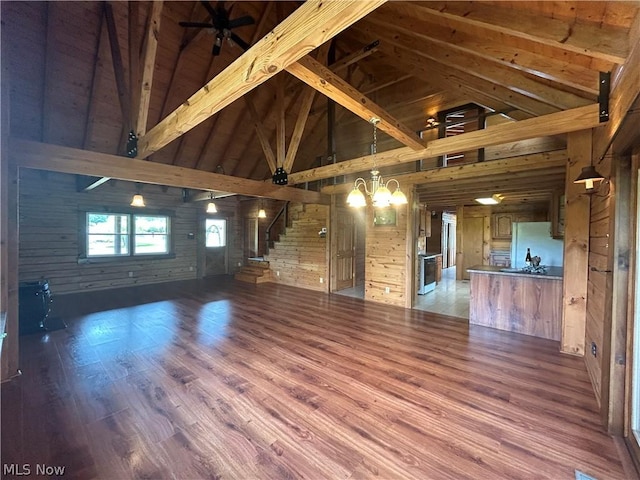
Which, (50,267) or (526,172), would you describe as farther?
(50,267)

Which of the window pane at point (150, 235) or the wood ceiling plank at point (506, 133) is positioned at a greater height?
the wood ceiling plank at point (506, 133)

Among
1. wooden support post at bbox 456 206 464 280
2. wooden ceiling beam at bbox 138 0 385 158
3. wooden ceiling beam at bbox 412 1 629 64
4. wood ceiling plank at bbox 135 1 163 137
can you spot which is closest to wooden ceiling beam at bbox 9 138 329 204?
wood ceiling plank at bbox 135 1 163 137

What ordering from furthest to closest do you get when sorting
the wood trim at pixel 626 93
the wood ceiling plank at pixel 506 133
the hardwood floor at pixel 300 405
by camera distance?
the wood ceiling plank at pixel 506 133, the hardwood floor at pixel 300 405, the wood trim at pixel 626 93

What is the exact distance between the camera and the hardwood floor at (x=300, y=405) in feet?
5.69

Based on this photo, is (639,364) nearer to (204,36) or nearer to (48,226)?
(204,36)

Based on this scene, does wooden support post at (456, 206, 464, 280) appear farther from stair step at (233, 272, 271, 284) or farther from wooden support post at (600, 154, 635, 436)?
wooden support post at (600, 154, 635, 436)

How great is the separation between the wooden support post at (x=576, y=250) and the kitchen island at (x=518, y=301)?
16.3 inches

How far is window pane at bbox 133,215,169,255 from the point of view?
7.54 m

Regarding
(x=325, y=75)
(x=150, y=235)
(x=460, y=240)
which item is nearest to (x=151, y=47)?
(x=325, y=75)

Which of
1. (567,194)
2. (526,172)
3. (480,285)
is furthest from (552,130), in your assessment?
(480,285)

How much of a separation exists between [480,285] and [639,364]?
2683mm

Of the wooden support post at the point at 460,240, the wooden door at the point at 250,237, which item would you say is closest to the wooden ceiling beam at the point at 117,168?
the wooden door at the point at 250,237

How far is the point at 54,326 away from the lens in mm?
4141

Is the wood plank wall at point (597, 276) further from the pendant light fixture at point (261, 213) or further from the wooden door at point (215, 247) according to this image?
the wooden door at point (215, 247)
